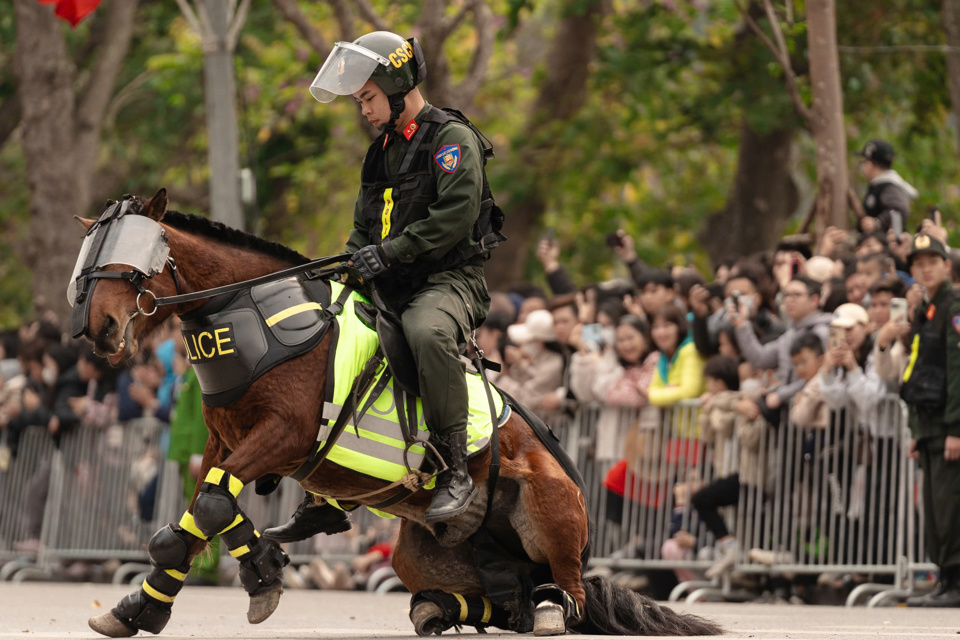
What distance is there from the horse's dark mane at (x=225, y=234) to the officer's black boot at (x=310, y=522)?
1.30 metres

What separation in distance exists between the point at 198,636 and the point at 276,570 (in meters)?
1.08

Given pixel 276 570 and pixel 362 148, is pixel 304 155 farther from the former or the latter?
pixel 276 570

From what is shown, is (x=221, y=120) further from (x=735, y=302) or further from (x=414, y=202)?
(x=414, y=202)

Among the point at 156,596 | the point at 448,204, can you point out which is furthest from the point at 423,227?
the point at 156,596

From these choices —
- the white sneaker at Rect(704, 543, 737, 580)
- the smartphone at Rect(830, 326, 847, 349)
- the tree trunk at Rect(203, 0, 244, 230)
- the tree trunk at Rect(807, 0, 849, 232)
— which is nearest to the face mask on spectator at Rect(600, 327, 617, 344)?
the white sneaker at Rect(704, 543, 737, 580)

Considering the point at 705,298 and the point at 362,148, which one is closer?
the point at 705,298

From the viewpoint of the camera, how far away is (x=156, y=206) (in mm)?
7102

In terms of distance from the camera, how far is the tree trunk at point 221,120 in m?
14.5

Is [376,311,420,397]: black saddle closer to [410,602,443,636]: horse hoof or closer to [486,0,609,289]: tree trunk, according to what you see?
[410,602,443,636]: horse hoof

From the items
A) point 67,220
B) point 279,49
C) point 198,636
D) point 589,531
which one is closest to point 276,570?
point 198,636

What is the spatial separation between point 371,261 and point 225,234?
30.2 inches

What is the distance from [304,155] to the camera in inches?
1090

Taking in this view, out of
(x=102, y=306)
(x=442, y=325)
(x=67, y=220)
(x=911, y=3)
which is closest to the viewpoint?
(x=102, y=306)

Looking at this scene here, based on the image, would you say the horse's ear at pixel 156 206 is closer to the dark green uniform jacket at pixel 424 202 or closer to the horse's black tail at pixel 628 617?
the dark green uniform jacket at pixel 424 202
